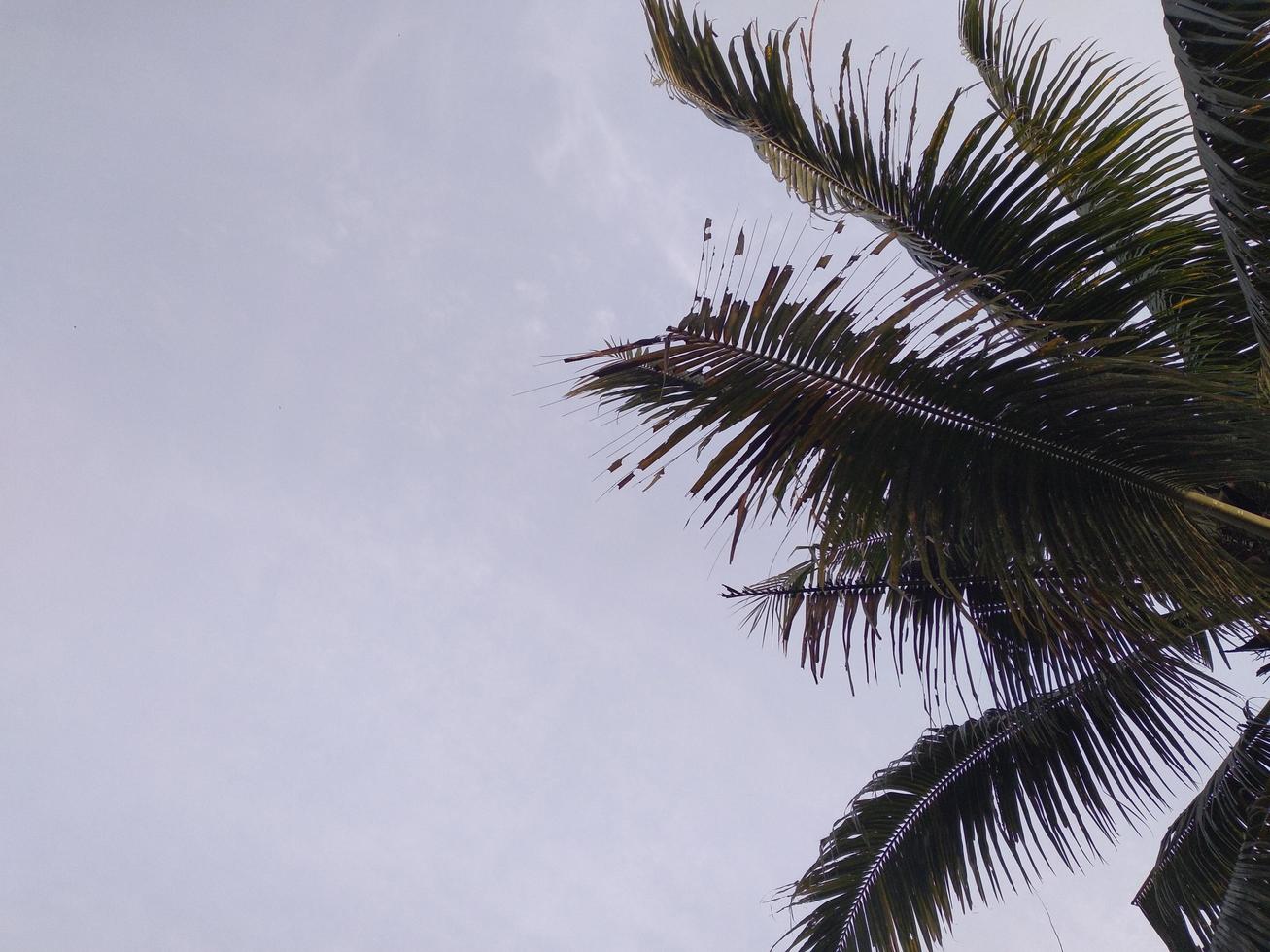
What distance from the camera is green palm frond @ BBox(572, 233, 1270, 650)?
6.19 feet

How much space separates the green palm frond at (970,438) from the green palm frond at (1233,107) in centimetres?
35

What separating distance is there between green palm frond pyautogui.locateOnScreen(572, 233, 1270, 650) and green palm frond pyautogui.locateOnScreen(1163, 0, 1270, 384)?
1.14 feet

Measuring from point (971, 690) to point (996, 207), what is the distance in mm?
1774

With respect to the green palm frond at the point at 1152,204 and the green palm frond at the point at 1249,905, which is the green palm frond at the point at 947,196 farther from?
the green palm frond at the point at 1249,905

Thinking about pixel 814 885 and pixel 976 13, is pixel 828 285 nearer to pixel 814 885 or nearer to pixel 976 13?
pixel 976 13

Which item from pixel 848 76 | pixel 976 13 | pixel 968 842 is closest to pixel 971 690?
pixel 968 842

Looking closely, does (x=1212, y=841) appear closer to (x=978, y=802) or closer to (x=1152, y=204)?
(x=978, y=802)

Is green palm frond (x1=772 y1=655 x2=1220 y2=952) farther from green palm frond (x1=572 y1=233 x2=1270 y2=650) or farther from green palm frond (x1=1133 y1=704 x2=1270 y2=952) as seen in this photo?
green palm frond (x1=572 y1=233 x2=1270 y2=650)

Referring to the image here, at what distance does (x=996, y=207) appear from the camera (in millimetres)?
2512

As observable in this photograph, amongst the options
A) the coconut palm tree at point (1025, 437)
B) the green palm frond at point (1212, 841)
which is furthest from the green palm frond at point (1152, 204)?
the green palm frond at point (1212, 841)

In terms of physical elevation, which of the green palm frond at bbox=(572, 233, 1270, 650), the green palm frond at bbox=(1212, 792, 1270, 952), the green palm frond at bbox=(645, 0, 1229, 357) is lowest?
the green palm frond at bbox=(1212, 792, 1270, 952)

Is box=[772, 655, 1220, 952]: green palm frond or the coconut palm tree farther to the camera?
box=[772, 655, 1220, 952]: green palm frond

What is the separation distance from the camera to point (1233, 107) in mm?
1753

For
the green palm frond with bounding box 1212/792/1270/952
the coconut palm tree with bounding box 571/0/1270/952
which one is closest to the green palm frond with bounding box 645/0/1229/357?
the coconut palm tree with bounding box 571/0/1270/952
